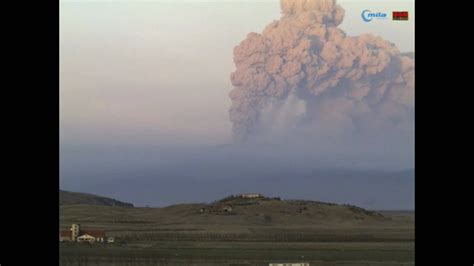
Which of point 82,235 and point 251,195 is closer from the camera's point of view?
point 251,195

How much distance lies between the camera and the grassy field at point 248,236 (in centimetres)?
463

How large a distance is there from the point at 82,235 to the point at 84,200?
0.26 metres

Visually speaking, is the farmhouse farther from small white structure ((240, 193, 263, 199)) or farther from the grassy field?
small white structure ((240, 193, 263, 199))

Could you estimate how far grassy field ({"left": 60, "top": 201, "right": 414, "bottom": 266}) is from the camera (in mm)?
4633

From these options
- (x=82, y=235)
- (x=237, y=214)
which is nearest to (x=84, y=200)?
(x=82, y=235)

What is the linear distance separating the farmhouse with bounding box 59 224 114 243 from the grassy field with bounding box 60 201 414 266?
4 cm

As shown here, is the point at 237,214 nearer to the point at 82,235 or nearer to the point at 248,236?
the point at 248,236

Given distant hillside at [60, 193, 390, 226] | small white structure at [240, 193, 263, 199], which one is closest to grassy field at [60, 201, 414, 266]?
distant hillside at [60, 193, 390, 226]

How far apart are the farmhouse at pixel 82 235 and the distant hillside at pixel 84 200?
0.20m

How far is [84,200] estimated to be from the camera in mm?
4660

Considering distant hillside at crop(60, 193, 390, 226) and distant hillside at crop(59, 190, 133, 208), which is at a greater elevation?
distant hillside at crop(59, 190, 133, 208)

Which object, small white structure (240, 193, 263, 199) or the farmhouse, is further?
the farmhouse

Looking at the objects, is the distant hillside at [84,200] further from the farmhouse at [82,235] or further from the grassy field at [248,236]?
the farmhouse at [82,235]
